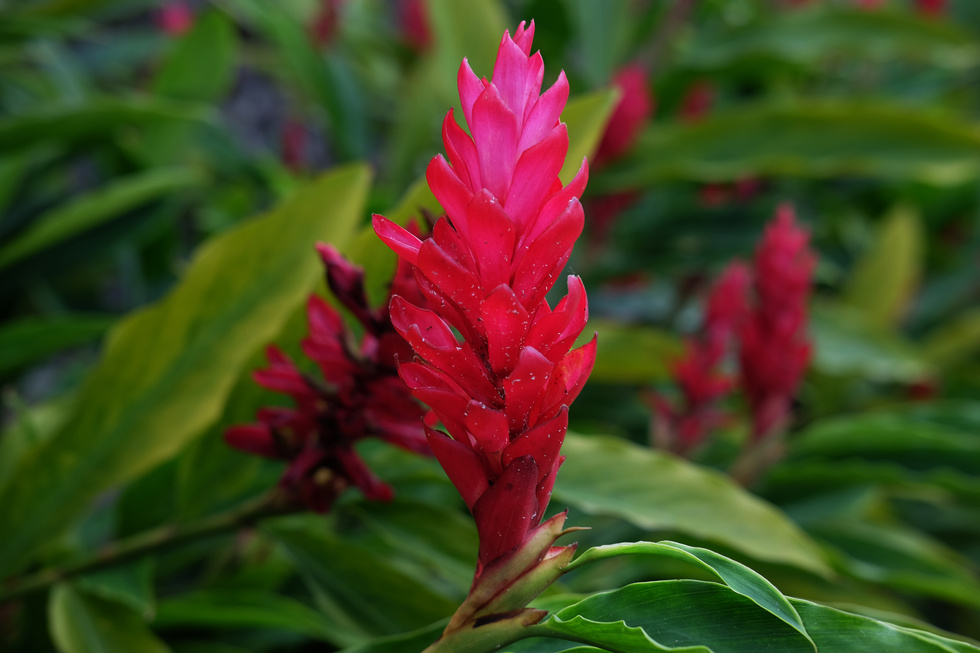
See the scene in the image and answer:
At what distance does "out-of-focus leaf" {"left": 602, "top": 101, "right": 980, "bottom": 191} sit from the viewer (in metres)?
1.46

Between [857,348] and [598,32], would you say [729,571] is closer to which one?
[857,348]

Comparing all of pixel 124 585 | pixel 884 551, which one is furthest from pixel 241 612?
pixel 884 551

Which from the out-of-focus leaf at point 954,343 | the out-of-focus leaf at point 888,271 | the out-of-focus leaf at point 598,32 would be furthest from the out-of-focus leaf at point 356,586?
the out-of-focus leaf at point 954,343

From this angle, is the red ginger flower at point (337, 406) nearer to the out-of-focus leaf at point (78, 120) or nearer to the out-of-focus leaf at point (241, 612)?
the out-of-focus leaf at point (241, 612)

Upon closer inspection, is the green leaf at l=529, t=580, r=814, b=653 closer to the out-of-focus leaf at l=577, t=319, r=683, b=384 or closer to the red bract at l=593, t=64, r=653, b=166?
the out-of-focus leaf at l=577, t=319, r=683, b=384

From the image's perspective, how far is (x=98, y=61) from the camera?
233 cm

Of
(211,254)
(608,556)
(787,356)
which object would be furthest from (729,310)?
(608,556)

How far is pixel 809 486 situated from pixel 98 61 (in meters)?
2.25

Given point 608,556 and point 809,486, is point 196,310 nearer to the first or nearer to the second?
point 608,556

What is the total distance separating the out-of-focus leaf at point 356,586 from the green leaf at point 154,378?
0.18 meters

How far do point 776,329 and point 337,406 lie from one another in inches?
32.4

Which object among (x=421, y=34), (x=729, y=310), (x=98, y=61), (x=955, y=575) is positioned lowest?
(x=955, y=575)

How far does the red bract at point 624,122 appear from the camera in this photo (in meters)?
1.58

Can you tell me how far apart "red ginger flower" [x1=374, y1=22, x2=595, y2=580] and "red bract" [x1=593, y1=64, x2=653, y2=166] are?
1152 millimetres
